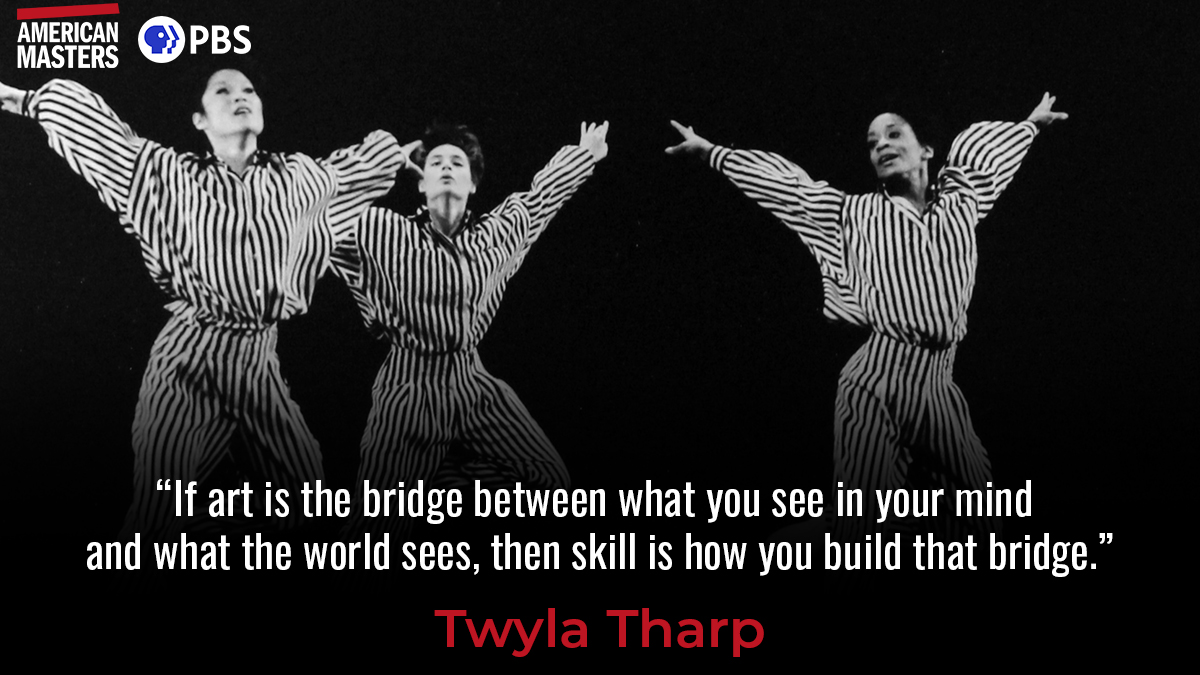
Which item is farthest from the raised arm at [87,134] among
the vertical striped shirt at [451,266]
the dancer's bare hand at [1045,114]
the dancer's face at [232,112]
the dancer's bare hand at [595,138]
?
the dancer's bare hand at [1045,114]

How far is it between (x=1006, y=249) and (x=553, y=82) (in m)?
0.96

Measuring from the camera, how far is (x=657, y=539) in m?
1.98

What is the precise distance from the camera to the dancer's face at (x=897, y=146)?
77.0 inches

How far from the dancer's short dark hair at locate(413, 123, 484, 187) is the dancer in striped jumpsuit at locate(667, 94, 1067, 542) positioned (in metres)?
0.39

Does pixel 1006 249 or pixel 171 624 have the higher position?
pixel 1006 249

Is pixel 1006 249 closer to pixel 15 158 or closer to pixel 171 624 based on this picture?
pixel 171 624

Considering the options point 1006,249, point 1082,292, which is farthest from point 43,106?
point 1082,292

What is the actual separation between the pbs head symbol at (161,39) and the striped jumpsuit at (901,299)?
109cm

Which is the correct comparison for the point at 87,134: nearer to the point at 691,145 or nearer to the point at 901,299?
the point at 691,145

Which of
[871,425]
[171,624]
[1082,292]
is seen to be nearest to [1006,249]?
[1082,292]

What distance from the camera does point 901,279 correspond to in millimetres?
1958

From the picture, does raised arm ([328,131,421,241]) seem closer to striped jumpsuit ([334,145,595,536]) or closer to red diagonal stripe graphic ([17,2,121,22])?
striped jumpsuit ([334,145,595,536])

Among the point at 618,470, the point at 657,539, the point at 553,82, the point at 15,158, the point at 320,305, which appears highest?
the point at 553,82

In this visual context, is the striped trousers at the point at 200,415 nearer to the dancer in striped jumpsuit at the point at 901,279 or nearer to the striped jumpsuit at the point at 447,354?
the striped jumpsuit at the point at 447,354
